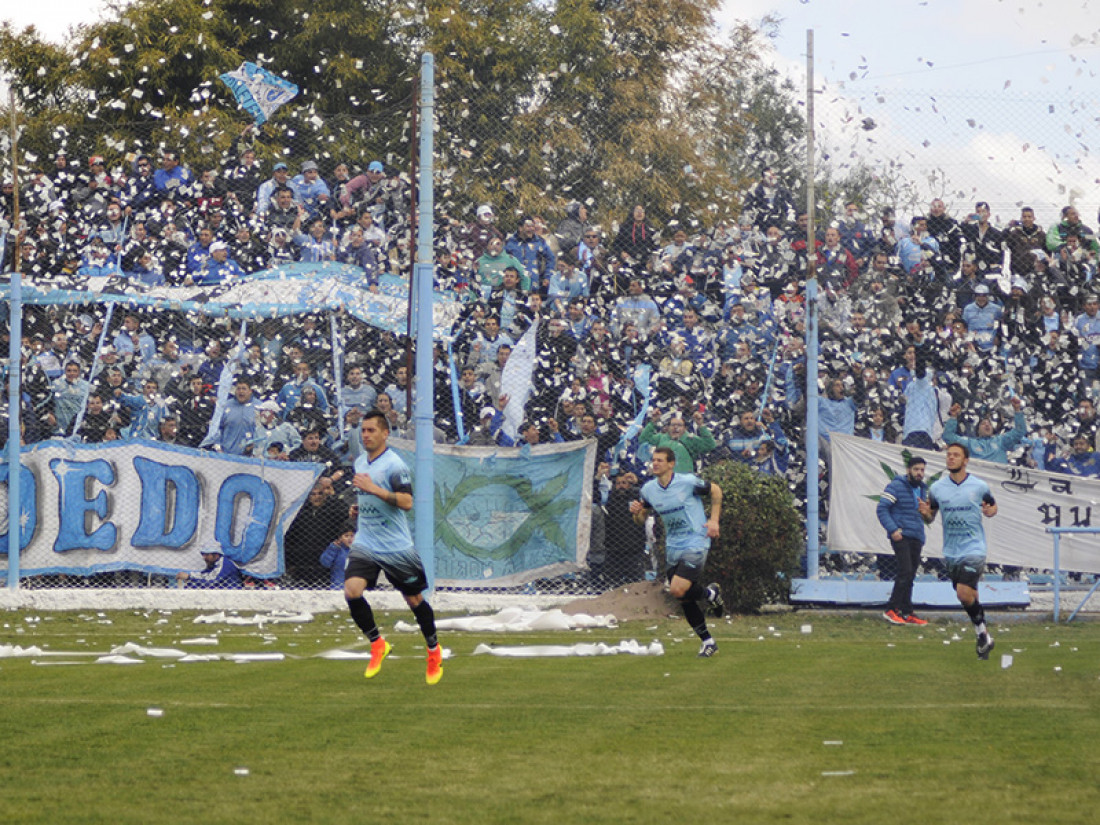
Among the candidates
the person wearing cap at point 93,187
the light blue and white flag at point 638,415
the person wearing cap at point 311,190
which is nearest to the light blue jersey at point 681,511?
the light blue and white flag at point 638,415

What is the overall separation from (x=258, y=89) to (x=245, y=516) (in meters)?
6.06

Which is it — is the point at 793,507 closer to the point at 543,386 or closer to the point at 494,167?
the point at 543,386

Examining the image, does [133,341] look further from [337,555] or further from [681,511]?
[681,511]

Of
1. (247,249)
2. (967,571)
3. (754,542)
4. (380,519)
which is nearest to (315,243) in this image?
(247,249)

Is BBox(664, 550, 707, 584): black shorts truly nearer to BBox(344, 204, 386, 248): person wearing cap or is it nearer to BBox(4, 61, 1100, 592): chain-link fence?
BBox(4, 61, 1100, 592): chain-link fence

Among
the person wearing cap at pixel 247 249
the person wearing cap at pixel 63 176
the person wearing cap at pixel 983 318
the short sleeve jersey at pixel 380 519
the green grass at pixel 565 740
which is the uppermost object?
the person wearing cap at pixel 63 176

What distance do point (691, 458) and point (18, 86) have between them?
16.0m

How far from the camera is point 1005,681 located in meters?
11.0

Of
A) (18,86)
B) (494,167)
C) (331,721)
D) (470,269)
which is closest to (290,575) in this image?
(470,269)

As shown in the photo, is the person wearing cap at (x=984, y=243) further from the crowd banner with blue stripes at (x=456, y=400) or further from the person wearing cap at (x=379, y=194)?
the person wearing cap at (x=379, y=194)

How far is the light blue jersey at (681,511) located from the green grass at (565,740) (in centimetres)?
106

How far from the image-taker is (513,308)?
18.9 meters

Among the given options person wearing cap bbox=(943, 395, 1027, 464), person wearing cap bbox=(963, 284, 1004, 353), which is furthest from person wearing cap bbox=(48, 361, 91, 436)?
person wearing cap bbox=(963, 284, 1004, 353)

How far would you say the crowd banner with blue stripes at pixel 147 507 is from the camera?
18.6 meters
